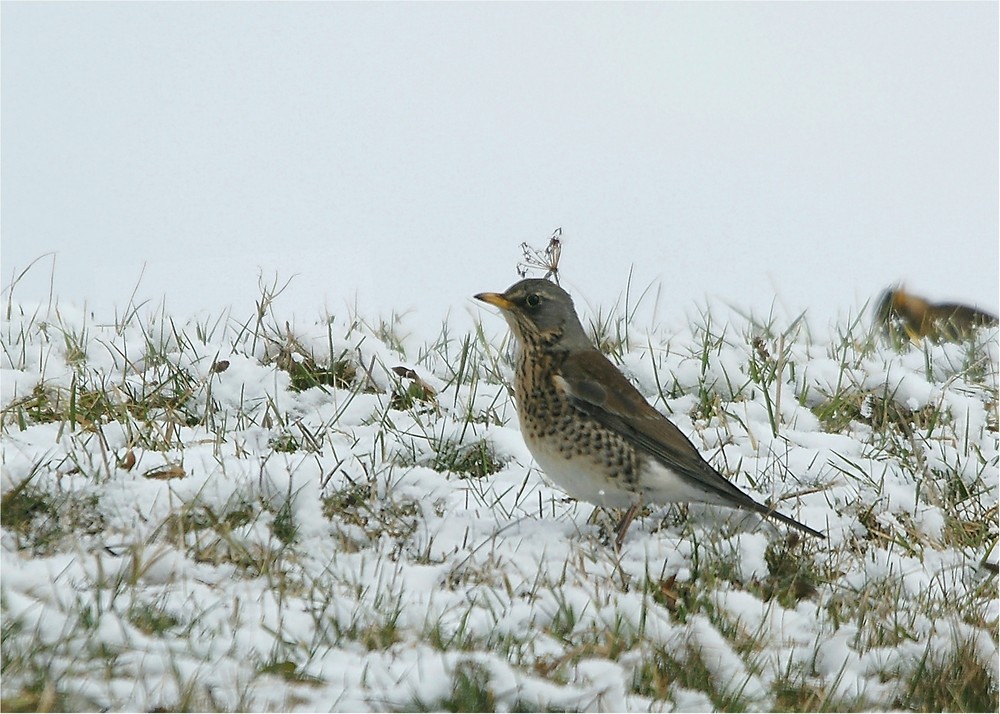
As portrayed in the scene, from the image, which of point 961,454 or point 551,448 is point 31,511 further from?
point 961,454

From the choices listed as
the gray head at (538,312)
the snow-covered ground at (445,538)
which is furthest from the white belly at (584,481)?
the gray head at (538,312)

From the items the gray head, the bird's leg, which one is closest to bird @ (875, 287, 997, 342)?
the gray head

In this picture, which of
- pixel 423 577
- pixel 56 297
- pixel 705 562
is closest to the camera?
pixel 423 577

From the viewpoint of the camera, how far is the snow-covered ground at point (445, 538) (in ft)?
11.0

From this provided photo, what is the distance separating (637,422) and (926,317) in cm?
479

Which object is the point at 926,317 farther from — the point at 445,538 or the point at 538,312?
the point at 445,538

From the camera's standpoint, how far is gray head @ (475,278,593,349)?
5223 mm

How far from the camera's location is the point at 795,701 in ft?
11.4

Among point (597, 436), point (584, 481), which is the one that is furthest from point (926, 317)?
point (584, 481)

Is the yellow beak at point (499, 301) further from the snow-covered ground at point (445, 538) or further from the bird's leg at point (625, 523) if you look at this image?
the bird's leg at point (625, 523)

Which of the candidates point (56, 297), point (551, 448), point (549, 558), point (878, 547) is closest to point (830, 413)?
point (878, 547)

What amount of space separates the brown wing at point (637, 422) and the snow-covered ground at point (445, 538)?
0.17m

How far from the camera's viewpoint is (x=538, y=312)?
5.23 metres

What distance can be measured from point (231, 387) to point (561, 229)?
1923mm
